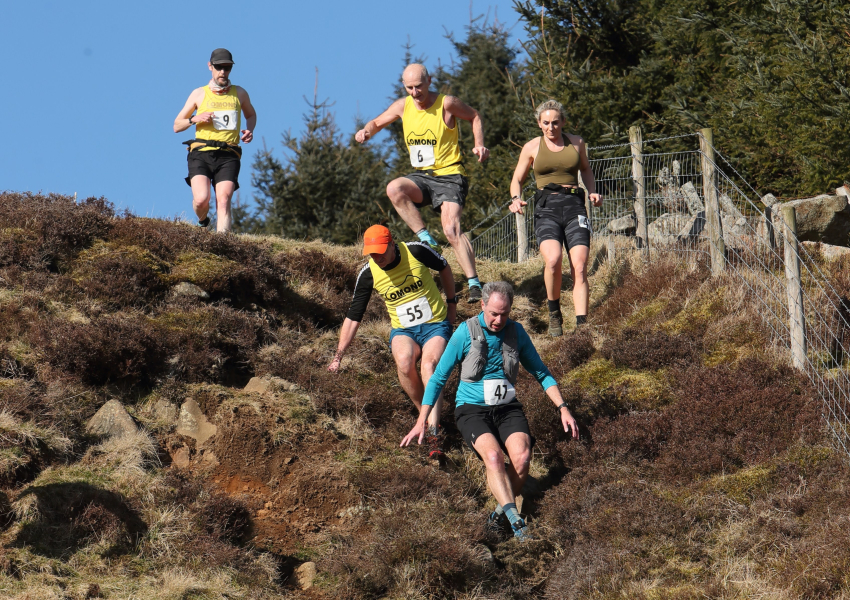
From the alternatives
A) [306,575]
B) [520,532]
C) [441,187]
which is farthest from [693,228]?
[306,575]

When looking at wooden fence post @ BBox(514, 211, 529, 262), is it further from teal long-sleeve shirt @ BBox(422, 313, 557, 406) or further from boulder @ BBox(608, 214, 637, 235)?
teal long-sleeve shirt @ BBox(422, 313, 557, 406)

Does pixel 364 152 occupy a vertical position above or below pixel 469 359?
above

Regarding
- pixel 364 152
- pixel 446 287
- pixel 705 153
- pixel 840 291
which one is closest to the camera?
pixel 446 287

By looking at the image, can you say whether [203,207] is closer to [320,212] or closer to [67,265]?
[67,265]

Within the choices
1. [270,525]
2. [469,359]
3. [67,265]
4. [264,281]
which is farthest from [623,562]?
[67,265]

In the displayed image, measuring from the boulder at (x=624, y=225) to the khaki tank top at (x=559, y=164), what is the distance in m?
3.10

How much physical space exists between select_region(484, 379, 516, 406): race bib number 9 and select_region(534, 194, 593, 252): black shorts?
3.19 metres

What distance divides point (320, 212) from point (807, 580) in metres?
17.5

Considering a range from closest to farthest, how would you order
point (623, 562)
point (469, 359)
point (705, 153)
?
point (623, 562)
point (469, 359)
point (705, 153)

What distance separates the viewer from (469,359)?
7.41 m

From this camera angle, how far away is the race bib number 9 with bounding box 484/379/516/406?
7.41 m

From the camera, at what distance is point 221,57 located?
1149 centimetres

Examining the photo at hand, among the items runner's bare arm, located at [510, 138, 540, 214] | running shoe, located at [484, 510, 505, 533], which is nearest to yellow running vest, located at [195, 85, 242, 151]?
runner's bare arm, located at [510, 138, 540, 214]

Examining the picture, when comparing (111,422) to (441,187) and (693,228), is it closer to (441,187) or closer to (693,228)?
(441,187)
